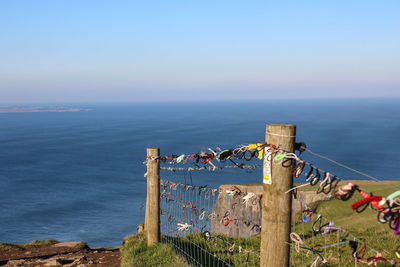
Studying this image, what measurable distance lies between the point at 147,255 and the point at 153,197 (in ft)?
3.72

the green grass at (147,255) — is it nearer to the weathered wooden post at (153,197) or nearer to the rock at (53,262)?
the weathered wooden post at (153,197)

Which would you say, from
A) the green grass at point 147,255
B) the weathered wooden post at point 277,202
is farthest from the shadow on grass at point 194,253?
the weathered wooden post at point 277,202

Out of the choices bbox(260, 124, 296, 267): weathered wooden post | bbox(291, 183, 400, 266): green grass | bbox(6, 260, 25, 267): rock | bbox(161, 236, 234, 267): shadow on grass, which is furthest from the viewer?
bbox(6, 260, 25, 267): rock

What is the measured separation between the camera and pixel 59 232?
146ft

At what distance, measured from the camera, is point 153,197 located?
24.2ft

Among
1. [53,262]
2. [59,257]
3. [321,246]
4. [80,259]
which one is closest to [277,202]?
[321,246]

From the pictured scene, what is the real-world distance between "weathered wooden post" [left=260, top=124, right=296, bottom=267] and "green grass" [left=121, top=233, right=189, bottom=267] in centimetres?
319

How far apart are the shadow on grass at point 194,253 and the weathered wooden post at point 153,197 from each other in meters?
0.40

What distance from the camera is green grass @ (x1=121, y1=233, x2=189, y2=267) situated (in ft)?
21.4

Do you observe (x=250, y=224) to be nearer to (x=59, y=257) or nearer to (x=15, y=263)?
(x=59, y=257)

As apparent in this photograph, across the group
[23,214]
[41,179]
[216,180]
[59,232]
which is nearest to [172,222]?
[59,232]

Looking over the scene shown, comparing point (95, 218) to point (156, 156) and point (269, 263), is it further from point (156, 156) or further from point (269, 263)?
point (269, 263)

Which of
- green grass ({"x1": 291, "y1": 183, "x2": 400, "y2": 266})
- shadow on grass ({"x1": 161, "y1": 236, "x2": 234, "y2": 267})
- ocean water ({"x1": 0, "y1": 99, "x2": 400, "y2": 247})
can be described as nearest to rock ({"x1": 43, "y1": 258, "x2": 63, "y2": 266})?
shadow on grass ({"x1": 161, "y1": 236, "x2": 234, "y2": 267})

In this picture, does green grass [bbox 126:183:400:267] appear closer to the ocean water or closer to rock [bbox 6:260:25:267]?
rock [bbox 6:260:25:267]
